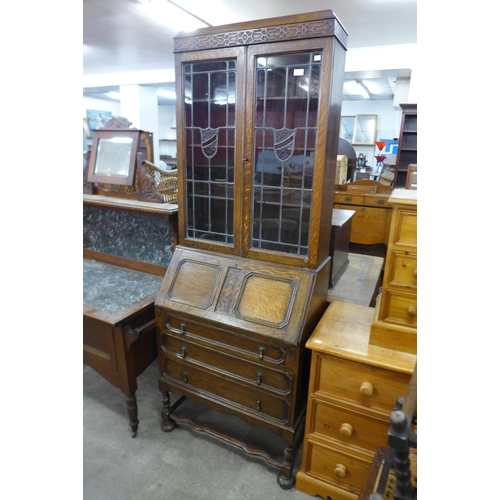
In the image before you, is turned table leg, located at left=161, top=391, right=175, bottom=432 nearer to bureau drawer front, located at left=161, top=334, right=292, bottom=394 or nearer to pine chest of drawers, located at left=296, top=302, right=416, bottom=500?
bureau drawer front, located at left=161, top=334, right=292, bottom=394

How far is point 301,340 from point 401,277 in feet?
1.58

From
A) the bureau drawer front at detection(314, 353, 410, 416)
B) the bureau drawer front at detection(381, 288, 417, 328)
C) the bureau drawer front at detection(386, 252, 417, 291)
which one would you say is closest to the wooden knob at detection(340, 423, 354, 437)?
the bureau drawer front at detection(314, 353, 410, 416)

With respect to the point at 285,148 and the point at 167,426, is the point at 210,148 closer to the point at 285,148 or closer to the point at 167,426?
the point at 285,148

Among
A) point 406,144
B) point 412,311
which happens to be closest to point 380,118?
point 406,144

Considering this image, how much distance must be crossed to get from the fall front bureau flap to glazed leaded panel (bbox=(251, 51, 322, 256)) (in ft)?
0.45

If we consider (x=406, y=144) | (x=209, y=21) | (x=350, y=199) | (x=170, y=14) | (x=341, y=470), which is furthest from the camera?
(x=406, y=144)

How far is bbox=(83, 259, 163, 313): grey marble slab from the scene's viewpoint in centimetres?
194

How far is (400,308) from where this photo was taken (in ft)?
4.49

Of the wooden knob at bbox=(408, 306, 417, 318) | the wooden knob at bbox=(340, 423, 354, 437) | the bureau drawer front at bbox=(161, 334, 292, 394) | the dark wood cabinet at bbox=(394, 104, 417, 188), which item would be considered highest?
the dark wood cabinet at bbox=(394, 104, 417, 188)

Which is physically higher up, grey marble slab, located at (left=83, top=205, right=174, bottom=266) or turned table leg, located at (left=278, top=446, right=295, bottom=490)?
grey marble slab, located at (left=83, top=205, right=174, bottom=266)

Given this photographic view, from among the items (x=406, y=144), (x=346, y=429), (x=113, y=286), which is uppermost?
(x=406, y=144)

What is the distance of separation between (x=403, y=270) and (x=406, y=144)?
4220 mm

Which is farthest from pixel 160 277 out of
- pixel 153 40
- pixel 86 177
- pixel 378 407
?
pixel 153 40
